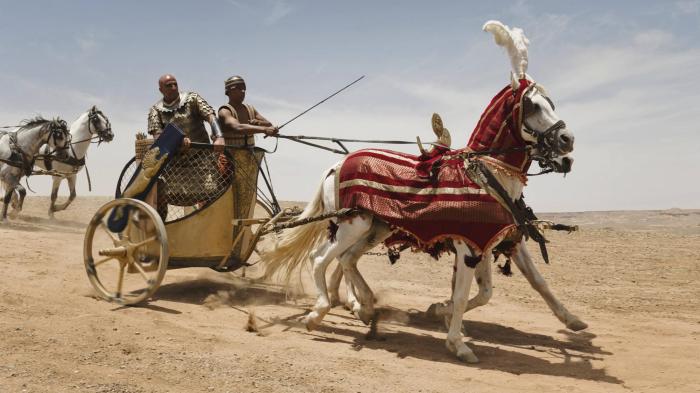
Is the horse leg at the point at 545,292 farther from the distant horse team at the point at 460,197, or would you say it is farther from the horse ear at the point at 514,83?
the horse ear at the point at 514,83

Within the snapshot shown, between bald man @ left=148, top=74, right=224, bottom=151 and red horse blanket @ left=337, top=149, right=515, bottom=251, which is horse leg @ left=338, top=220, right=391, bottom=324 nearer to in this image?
red horse blanket @ left=337, top=149, right=515, bottom=251

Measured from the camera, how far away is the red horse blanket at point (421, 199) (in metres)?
5.17

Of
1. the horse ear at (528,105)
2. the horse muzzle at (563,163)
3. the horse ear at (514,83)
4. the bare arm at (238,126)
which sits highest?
the horse ear at (514,83)

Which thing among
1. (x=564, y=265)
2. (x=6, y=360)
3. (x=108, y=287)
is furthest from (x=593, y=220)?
(x=6, y=360)

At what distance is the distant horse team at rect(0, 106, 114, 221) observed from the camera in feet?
48.7

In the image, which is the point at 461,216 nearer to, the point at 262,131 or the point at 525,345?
the point at 525,345

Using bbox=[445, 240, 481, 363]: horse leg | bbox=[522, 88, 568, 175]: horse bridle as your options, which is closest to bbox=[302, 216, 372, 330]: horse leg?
bbox=[445, 240, 481, 363]: horse leg

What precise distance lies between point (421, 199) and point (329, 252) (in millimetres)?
1153

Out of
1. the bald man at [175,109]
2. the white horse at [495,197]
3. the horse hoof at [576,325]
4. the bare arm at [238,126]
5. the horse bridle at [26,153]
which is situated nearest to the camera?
the white horse at [495,197]

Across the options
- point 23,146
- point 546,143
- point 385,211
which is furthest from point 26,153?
point 546,143

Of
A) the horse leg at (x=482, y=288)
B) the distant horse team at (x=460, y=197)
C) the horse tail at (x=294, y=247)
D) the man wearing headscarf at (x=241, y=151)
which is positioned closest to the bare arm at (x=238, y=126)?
the man wearing headscarf at (x=241, y=151)

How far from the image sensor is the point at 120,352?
14.6 ft

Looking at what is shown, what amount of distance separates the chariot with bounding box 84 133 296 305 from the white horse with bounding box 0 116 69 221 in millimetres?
9414

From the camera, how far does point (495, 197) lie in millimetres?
5215
